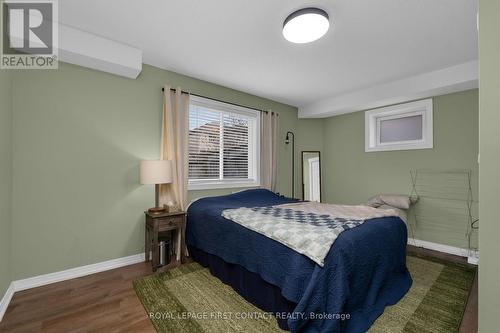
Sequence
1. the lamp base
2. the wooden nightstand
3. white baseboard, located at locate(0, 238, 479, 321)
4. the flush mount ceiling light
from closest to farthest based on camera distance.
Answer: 1. the flush mount ceiling light
2. white baseboard, located at locate(0, 238, 479, 321)
3. the wooden nightstand
4. the lamp base

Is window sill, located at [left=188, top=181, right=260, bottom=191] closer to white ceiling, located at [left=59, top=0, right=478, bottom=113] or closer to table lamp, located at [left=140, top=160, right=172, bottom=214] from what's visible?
table lamp, located at [left=140, top=160, right=172, bottom=214]

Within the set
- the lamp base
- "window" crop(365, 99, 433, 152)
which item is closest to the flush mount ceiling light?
the lamp base

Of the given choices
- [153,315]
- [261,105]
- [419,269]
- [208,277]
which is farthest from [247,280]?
[261,105]

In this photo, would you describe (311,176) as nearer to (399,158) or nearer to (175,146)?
(399,158)

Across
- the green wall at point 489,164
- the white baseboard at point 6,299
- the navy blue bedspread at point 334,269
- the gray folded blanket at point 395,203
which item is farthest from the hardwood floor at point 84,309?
the gray folded blanket at point 395,203

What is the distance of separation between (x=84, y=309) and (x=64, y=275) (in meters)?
0.75

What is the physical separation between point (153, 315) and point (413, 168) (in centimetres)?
400

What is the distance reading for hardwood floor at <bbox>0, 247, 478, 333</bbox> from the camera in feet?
5.21

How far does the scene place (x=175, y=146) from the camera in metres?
2.92

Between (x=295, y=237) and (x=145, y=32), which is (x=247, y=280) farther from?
(x=145, y=32)

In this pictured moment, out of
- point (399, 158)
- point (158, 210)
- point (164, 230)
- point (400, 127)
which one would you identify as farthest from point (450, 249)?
point (158, 210)

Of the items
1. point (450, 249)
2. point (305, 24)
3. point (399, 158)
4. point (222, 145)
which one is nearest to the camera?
point (305, 24)

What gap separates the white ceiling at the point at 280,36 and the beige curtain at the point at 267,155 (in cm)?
82

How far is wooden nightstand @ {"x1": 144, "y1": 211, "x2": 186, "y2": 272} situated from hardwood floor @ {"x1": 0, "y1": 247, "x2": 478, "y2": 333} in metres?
0.37
